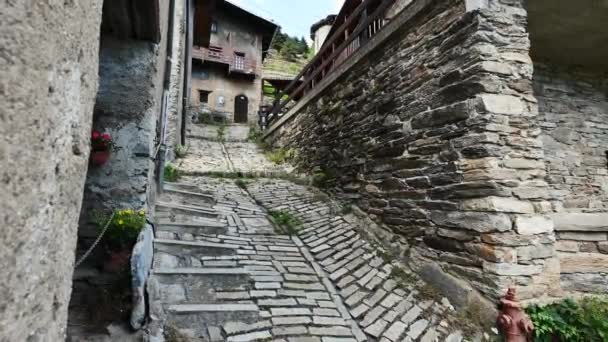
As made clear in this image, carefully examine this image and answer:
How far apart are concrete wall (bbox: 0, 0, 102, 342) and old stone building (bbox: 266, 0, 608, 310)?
8.81ft

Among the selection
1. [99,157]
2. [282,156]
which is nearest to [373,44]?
[99,157]

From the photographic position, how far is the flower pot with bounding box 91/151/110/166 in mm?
2354

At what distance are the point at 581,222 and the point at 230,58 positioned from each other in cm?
1979

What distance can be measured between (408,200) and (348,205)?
1.37 metres

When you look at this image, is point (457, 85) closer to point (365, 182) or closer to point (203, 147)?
point (365, 182)

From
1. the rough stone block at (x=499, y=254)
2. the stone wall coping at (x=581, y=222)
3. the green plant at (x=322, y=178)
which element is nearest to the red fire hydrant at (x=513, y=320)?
the rough stone block at (x=499, y=254)

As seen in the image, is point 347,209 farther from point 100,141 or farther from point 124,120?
point 100,141

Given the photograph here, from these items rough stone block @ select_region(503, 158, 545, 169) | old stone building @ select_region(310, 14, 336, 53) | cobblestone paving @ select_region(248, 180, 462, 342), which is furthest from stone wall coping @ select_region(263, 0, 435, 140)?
old stone building @ select_region(310, 14, 336, 53)

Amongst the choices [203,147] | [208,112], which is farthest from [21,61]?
[208,112]

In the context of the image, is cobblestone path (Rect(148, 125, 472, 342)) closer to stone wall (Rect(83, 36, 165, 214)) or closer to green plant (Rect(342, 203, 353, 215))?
green plant (Rect(342, 203, 353, 215))

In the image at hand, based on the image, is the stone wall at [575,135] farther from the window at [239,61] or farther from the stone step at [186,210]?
the window at [239,61]

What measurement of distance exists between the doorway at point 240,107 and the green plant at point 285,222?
15572mm

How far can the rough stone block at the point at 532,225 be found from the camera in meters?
2.53

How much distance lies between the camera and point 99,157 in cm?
237
